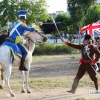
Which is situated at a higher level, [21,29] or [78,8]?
[21,29]

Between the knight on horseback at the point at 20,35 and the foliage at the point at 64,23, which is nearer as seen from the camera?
the knight on horseback at the point at 20,35

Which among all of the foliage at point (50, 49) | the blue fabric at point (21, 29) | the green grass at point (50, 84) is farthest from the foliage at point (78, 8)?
the blue fabric at point (21, 29)

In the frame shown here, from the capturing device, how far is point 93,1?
57062mm

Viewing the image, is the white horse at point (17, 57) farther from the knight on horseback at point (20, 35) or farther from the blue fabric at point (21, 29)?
the blue fabric at point (21, 29)

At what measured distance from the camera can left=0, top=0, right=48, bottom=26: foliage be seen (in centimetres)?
3647

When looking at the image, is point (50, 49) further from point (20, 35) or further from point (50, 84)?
point (20, 35)

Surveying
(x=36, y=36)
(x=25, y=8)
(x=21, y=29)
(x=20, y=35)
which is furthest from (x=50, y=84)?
(x=25, y=8)

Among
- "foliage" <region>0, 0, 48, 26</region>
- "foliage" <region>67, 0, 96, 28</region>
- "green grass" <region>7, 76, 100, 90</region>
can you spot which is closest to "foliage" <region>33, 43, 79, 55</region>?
"foliage" <region>0, 0, 48, 26</region>

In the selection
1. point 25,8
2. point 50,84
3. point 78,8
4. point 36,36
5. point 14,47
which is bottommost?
point 78,8

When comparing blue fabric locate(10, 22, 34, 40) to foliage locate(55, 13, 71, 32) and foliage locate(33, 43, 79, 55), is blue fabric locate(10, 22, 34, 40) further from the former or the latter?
foliage locate(55, 13, 71, 32)

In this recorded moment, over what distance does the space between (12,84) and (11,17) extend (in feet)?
79.2

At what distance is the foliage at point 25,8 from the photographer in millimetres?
36469

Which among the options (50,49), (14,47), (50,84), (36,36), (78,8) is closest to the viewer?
(14,47)

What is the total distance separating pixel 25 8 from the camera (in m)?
37.3
